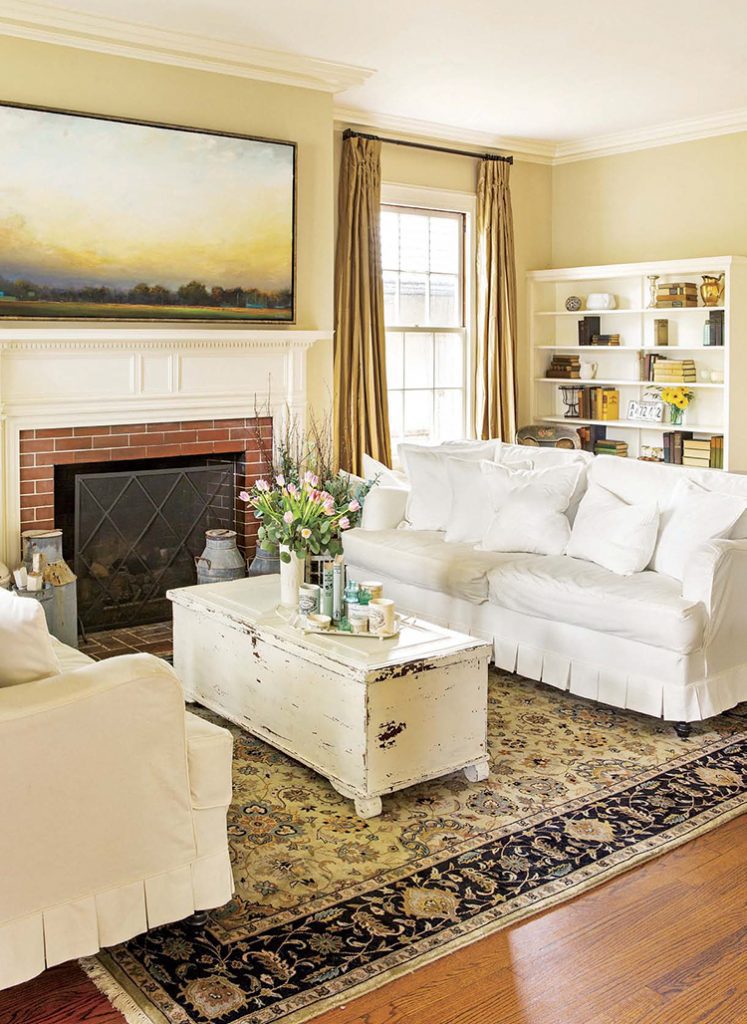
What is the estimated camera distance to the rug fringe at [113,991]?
7.58ft

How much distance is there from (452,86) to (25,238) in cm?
271

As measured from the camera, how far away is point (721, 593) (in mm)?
3977

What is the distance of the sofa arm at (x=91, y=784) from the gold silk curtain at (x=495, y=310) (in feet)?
17.7

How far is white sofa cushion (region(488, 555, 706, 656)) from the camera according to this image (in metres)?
3.89

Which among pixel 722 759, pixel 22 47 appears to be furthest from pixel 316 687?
pixel 22 47

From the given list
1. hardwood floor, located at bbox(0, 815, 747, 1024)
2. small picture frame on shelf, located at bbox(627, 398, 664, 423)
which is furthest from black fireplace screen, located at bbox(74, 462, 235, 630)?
hardwood floor, located at bbox(0, 815, 747, 1024)

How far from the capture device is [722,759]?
3775 millimetres

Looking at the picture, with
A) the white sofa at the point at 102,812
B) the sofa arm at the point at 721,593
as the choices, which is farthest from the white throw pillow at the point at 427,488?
the white sofa at the point at 102,812

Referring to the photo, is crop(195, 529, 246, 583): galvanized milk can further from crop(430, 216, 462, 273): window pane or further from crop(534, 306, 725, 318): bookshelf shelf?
crop(534, 306, 725, 318): bookshelf shelf

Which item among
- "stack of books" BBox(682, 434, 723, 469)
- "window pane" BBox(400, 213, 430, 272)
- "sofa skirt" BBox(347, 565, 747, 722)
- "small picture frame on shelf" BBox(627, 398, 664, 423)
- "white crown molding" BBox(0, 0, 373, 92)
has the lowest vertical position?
"sofa skirt" BBox(347, 565, 747, 722)

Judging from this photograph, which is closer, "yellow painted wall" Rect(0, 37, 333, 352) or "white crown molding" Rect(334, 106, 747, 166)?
"yellow painted wall" Rect(0, 37, 333, 352)

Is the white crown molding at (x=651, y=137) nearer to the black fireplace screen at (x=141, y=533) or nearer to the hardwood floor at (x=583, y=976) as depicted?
the black fireplace screen at (x=141, y=533)

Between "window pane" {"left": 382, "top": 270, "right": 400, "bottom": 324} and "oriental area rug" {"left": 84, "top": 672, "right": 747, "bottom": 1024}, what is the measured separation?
12.4 feet

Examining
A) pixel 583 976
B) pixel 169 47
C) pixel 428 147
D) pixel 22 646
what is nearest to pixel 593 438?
pixel 428 147
